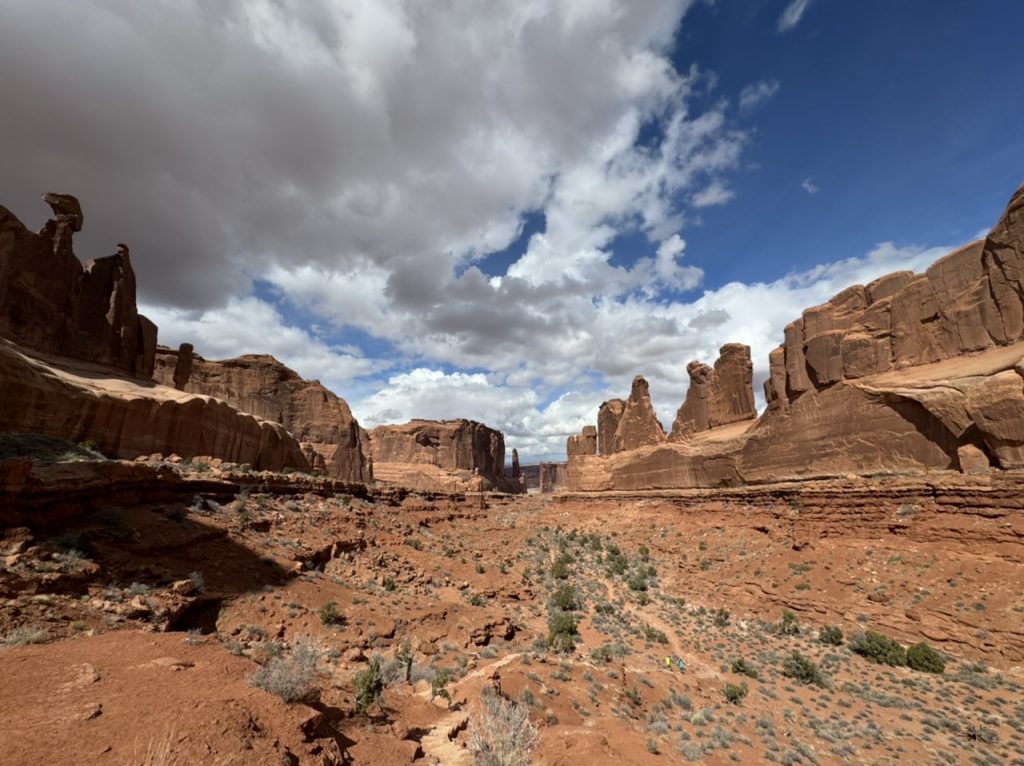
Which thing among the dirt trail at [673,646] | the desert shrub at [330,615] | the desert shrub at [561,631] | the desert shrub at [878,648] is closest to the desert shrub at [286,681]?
the desert shrub at [330,615]

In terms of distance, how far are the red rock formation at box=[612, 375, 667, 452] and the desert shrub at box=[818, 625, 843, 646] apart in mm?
28396

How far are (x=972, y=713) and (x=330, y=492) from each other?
84.6 ft

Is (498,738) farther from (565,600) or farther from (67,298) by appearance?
(67,298)

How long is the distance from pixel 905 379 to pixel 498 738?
83.3 ft

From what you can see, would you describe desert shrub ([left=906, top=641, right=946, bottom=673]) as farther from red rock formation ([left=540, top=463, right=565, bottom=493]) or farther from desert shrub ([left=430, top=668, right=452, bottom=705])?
red rock formation ([left=540, top=463, right=565, bottom=493])

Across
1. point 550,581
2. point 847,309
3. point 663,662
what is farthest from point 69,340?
point 847,309

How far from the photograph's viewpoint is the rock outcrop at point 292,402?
56.6 m

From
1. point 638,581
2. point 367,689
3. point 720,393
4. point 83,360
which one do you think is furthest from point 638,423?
point 367,689

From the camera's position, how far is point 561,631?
17.2m

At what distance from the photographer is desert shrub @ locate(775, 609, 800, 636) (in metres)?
18.8

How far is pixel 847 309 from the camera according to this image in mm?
26688

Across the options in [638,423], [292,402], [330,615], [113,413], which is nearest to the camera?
[330,615]

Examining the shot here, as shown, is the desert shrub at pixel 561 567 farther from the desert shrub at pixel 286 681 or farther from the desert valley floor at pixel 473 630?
the desert shrub at pixel 286 681

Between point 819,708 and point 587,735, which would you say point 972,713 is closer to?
point 819,708
